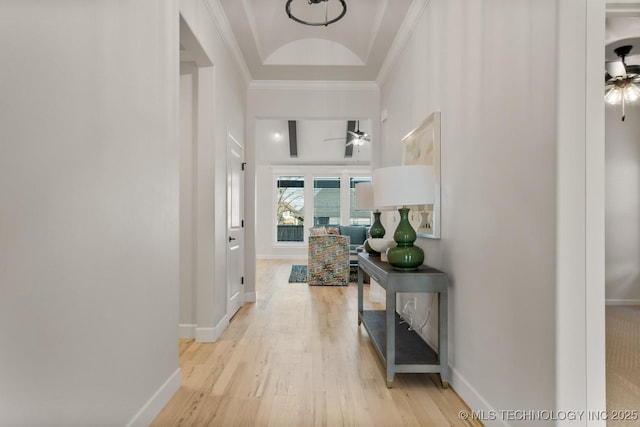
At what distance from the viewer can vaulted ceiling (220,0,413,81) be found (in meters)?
3.47

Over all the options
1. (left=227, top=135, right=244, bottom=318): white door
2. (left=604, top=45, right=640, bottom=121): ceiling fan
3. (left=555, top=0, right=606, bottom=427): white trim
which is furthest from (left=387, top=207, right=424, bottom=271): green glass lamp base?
(left=604, top=45, right=640, bottom=121): ceiling fan

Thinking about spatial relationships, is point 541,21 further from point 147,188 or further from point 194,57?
point 194,57

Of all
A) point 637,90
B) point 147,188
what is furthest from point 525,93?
point 637,90

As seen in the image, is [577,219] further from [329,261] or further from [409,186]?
[329,261]

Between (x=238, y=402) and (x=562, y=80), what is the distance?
2164 millimetres

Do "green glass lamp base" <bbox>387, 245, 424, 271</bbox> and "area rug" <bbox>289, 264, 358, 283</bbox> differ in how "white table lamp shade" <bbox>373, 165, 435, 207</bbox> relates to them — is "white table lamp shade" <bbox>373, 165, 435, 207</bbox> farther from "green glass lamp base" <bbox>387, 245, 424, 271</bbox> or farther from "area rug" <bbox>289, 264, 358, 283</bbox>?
"area rug" <bbox>289, 264, 358, 283</bbox>

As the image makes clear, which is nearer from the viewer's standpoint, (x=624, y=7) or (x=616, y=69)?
(x=624, y=7)

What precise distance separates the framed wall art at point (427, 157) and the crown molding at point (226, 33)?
1903mm

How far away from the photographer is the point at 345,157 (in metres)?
9.56

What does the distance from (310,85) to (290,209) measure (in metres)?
5.27

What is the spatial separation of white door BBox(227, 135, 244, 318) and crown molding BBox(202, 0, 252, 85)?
2.82 feet

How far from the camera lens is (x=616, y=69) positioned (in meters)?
3.40

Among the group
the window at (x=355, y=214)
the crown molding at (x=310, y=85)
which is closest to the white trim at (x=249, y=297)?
the crown molding at (x=310, y=85)

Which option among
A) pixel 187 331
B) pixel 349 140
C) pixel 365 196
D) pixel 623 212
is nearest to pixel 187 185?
pixel 187 331
